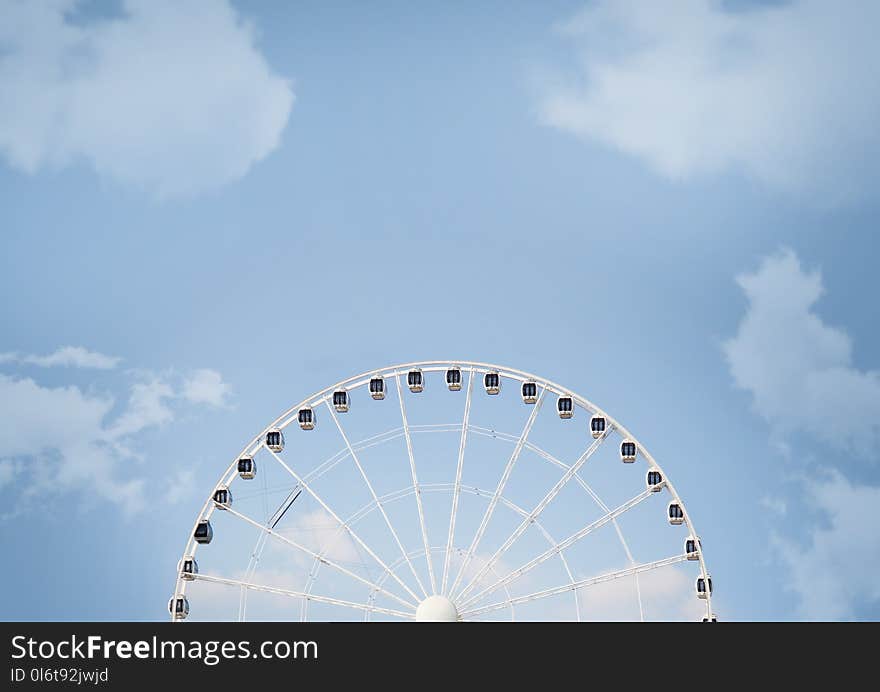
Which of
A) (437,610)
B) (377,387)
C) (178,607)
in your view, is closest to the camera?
(437,610)

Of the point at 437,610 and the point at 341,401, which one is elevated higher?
the point at 341,401

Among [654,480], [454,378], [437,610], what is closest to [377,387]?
[454,378]

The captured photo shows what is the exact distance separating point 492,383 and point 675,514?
8113 millimetres

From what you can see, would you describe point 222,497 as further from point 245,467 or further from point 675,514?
point 675,514

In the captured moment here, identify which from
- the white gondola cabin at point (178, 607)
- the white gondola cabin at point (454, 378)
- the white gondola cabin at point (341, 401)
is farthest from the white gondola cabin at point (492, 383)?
the white gondola cabin at point (178, 607)

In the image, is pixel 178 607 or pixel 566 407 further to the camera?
pixel 566 407

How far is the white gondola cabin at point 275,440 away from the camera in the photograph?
52531 millimetres

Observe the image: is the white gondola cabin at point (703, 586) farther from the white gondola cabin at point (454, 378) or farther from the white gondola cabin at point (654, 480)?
the white gondola cabin at point (454, 378)

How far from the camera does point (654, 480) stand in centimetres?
5022

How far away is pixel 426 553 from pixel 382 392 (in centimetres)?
627

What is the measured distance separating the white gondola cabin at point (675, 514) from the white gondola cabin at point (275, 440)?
13.9 metres
